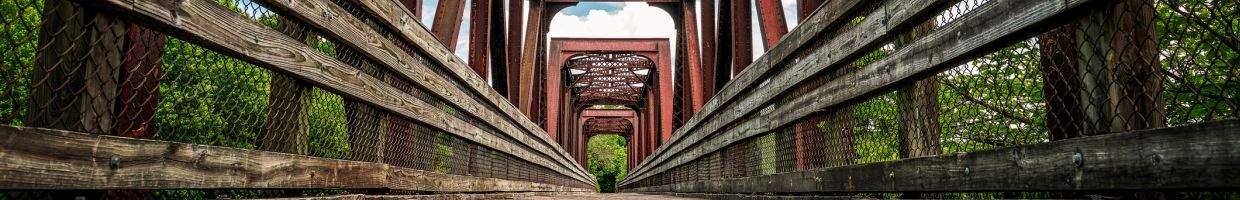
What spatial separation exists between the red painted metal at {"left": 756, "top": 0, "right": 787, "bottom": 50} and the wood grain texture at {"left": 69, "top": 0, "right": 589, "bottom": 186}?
3.38m

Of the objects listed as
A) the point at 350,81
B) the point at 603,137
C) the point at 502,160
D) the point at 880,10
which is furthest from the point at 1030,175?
the point at 603,137

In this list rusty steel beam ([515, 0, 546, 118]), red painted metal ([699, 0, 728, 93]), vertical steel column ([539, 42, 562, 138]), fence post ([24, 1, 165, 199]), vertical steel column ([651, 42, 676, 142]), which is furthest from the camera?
vertical steel column ([539, 42, 562, 138])

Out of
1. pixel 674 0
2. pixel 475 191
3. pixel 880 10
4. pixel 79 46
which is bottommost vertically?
pixel 475 191

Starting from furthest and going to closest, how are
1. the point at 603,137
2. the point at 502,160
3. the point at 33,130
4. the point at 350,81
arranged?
the point at 603,137
the point at 502,160
the point at 350,81
the point at 33,130

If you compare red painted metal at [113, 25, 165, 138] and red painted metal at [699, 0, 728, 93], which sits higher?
red painted metal at [699, 0, 728, 93]

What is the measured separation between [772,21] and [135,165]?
537 centimetres

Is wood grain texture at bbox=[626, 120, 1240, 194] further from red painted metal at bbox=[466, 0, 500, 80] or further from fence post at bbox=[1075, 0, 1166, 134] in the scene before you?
red painted metal at bbox=[466, 0, 500, 80]

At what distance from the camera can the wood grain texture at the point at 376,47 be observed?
3.05 metres

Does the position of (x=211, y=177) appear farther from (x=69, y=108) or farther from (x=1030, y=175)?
(x=1030, y=175)

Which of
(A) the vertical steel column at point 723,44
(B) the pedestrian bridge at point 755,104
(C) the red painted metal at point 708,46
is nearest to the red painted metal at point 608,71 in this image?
(C) the red painted metal at point 708,46

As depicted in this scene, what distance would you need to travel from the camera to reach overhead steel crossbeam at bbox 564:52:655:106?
27.8 m

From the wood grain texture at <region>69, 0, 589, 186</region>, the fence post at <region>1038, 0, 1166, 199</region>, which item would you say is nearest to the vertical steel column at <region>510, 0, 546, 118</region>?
the wood grain texture at <region>69, 0, 589, 186</region>

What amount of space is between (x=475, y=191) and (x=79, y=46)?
4.22m

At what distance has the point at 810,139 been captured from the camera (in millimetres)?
4191
